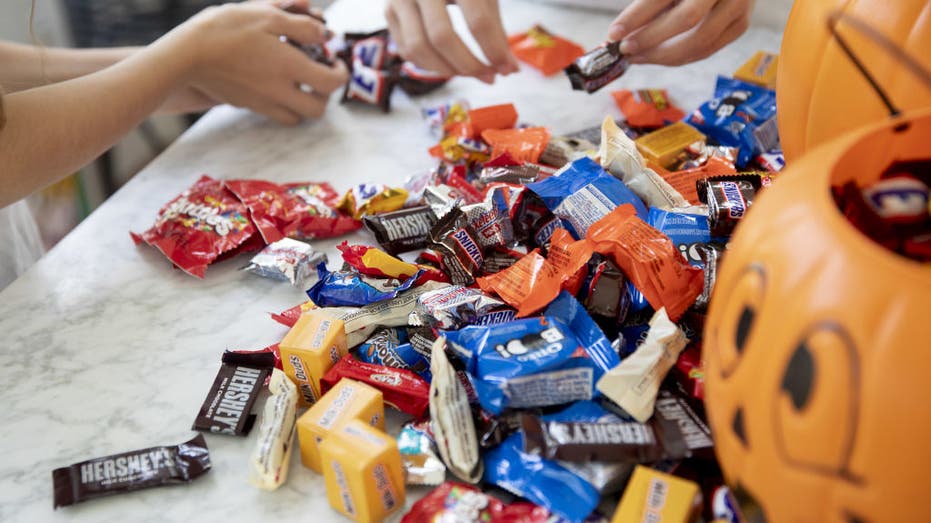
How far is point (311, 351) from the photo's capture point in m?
0.77

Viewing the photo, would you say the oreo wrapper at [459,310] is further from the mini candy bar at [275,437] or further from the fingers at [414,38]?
the fingers at [414,38]

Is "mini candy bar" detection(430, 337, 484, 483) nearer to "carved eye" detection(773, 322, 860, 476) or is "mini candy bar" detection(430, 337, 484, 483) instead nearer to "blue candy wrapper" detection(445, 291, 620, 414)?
"blue candy wrapper" detection(445, 291, 620, 414)

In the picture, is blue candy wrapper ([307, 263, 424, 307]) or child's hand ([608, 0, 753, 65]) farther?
child's hand ([608, 0, 753, 65])

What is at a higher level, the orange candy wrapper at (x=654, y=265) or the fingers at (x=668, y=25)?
the fingers at (x=668, y=25)

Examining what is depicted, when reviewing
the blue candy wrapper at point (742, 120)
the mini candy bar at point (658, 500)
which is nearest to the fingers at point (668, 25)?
the blue candy wrapper at point (742, 120)

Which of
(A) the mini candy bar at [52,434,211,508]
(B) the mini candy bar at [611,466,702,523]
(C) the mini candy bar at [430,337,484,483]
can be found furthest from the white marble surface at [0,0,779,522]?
(B) the mini candy bar at [611,466,702,523]

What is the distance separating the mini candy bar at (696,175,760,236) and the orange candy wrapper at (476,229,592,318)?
13 cm

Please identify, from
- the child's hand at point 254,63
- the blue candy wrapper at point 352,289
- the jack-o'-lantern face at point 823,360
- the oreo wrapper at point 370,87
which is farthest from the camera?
the oreo wrapper at point 370,87

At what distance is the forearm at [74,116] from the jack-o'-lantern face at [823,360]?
32.3 inches

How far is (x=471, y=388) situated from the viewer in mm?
750

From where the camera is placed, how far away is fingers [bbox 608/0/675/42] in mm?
1098

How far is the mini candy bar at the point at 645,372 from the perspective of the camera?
0.69 metres

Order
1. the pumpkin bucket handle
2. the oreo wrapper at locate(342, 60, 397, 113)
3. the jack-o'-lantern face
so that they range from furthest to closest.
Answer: the oreo wrapper at locate(342, 60, 397, 113) → the pumpkin bucket handle → the jack-o'-lantern face

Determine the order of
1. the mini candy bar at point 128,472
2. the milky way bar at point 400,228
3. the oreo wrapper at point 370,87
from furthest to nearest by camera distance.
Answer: the oreo wrapper at point 370,87, the milky way bar at point 400,228, the mini candy bar at point 128,472
